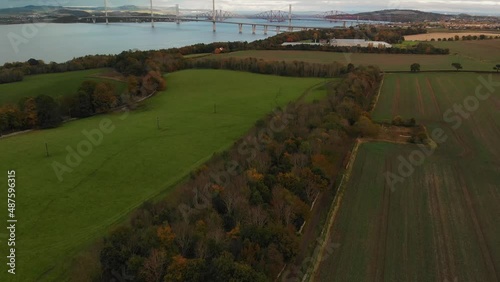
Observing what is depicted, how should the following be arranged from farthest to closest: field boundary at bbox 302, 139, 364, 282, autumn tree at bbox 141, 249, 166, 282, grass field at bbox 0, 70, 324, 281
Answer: grass field at bbox 0, 70, 324, 281 → field boundary at bbox 302, 139, 364, 282 → autumn tree at bbox 141, 249, 166, 282

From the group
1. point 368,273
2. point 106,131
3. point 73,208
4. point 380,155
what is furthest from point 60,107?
point 368,273

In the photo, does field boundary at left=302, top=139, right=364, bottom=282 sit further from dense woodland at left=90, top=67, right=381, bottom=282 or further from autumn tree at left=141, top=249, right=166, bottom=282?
autumn tree at left=141, top=249, right=166, bottom=282

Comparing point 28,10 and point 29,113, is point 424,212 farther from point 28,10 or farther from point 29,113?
point 28,10

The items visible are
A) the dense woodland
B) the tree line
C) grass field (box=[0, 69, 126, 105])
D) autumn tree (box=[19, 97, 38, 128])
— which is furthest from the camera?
the tree line

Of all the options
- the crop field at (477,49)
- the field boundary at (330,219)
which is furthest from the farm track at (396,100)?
the crop field at (477,49)

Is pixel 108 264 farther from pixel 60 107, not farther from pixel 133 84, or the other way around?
pixel 133 84

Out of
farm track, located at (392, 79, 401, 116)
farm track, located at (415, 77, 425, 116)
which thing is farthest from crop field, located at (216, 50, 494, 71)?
farm track, located at (415, 77, 425, 116)
